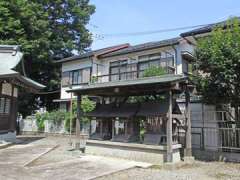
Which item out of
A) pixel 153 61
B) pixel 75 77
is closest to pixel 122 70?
pixel 153 61

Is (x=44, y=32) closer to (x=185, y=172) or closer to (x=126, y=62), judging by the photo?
(x=126, y=62)

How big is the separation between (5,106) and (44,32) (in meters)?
12.0

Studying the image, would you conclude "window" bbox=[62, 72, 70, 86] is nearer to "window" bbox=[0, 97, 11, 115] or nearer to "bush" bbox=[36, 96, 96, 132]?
"bush" bbox=[36, 96, 96, 132]

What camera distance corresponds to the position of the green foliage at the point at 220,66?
1088 cm

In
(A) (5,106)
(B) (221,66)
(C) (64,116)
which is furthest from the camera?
(C) (64,116)

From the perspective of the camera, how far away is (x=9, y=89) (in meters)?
17.5

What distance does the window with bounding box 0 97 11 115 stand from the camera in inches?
653

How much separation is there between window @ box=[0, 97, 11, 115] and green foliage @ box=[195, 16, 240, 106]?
11.9 m

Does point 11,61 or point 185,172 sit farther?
point 11,61

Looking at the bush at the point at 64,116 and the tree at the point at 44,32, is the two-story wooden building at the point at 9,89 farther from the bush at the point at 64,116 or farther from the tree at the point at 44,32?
the tree at the point at 44,32

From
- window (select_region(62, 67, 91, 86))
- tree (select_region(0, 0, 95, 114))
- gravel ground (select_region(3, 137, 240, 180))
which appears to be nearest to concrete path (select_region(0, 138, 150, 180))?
gravel ground (select_region(3, 137, 240, 180))

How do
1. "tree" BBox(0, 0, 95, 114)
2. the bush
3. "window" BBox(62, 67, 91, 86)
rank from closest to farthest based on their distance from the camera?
the bush
"tree" BBox(0, 0, 95, 114)
"window" BBox(62, 67, 91, 86)

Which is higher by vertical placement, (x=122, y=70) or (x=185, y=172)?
(x=122, y=70)

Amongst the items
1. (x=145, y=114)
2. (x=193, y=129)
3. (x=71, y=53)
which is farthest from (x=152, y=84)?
(x=71, y=53)
